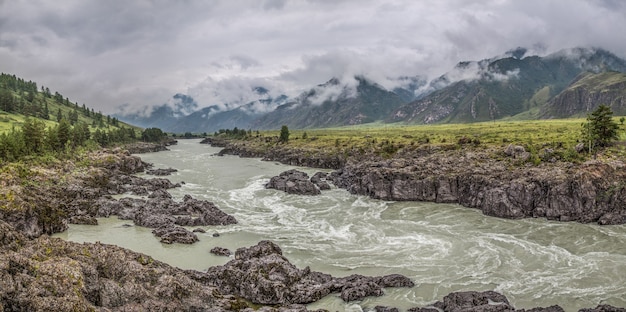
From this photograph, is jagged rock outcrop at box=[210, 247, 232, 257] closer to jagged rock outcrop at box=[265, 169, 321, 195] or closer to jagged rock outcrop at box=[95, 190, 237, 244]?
jagged rock outcrop at box=[95, 190, 237, 244]

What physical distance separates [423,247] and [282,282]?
20952 millimetres

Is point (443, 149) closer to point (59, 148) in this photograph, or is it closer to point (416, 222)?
point (416, 222)

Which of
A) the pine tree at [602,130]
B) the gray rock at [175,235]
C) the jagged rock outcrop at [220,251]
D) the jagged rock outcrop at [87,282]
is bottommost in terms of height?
the jagged rock outcrop at [220,251]

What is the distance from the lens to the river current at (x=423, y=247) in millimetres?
35781

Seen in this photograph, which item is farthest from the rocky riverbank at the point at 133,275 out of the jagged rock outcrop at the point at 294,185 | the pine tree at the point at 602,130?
the pine tree at the point at 602,130

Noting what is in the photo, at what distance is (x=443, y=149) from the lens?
97062 mm

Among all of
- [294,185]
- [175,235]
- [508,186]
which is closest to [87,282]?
[175,235]

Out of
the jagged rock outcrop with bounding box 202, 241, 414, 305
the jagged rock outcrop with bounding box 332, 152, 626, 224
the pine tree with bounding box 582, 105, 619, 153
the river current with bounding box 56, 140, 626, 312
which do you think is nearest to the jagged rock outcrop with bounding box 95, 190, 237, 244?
the river current with bounding box 56, 140, 626, 312

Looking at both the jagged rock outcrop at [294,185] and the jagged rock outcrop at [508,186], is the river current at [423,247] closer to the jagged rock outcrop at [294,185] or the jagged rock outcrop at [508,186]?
the jagged rock outcrop at [508,186]

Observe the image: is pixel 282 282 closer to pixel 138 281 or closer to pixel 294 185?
pixel 138 281

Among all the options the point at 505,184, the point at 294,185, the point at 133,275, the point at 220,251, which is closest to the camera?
the point at 133,275

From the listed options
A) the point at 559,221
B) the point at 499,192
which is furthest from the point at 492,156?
the point at 559,221

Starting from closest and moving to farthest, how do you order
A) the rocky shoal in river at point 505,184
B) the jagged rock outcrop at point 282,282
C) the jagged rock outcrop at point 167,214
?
the jagged rock outcrop at point 282,282, the jagged rock outcrop at point 167,214, the rocky shoal in river at point 505,184

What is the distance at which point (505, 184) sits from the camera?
211 feet
